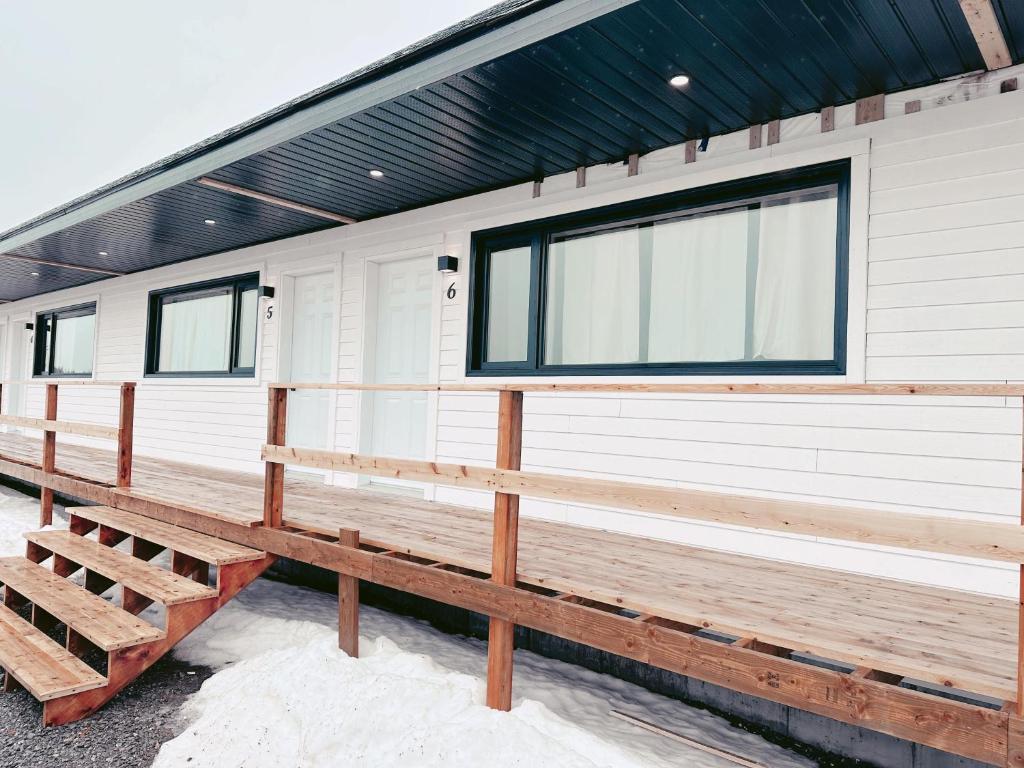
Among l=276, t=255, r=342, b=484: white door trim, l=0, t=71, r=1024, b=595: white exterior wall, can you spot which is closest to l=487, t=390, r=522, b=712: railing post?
l=0, t=71, r=1024, b=595: white exterior wall

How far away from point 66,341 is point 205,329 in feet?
14.2

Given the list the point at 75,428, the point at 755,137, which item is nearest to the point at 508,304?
the point at 755,137

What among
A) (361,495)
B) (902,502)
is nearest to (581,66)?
(902,502)

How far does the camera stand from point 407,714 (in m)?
2.75

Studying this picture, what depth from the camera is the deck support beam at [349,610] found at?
11.3ft

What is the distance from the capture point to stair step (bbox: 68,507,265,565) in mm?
3670

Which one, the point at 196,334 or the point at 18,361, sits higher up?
the point at 196,334

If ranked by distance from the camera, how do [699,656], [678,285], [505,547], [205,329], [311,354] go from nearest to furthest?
1. [699,656]
2. [505,547]
3. [678,285]
4. [311,354]
5. [205,329]

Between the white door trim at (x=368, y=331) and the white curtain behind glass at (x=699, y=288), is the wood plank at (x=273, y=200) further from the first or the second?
the white curtain behind glass at (x=699, y=288)

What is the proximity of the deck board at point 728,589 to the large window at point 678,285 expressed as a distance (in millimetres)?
1053

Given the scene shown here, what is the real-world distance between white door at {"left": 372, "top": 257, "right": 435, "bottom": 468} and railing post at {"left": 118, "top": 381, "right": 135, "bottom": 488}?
1866mm

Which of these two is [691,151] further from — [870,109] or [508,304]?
[508,304]

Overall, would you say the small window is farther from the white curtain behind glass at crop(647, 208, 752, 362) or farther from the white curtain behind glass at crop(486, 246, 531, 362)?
the white curtain behind glass at crop(647, 208, 752, 362)

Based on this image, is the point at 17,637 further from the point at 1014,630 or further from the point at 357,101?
the point at 1014,630
